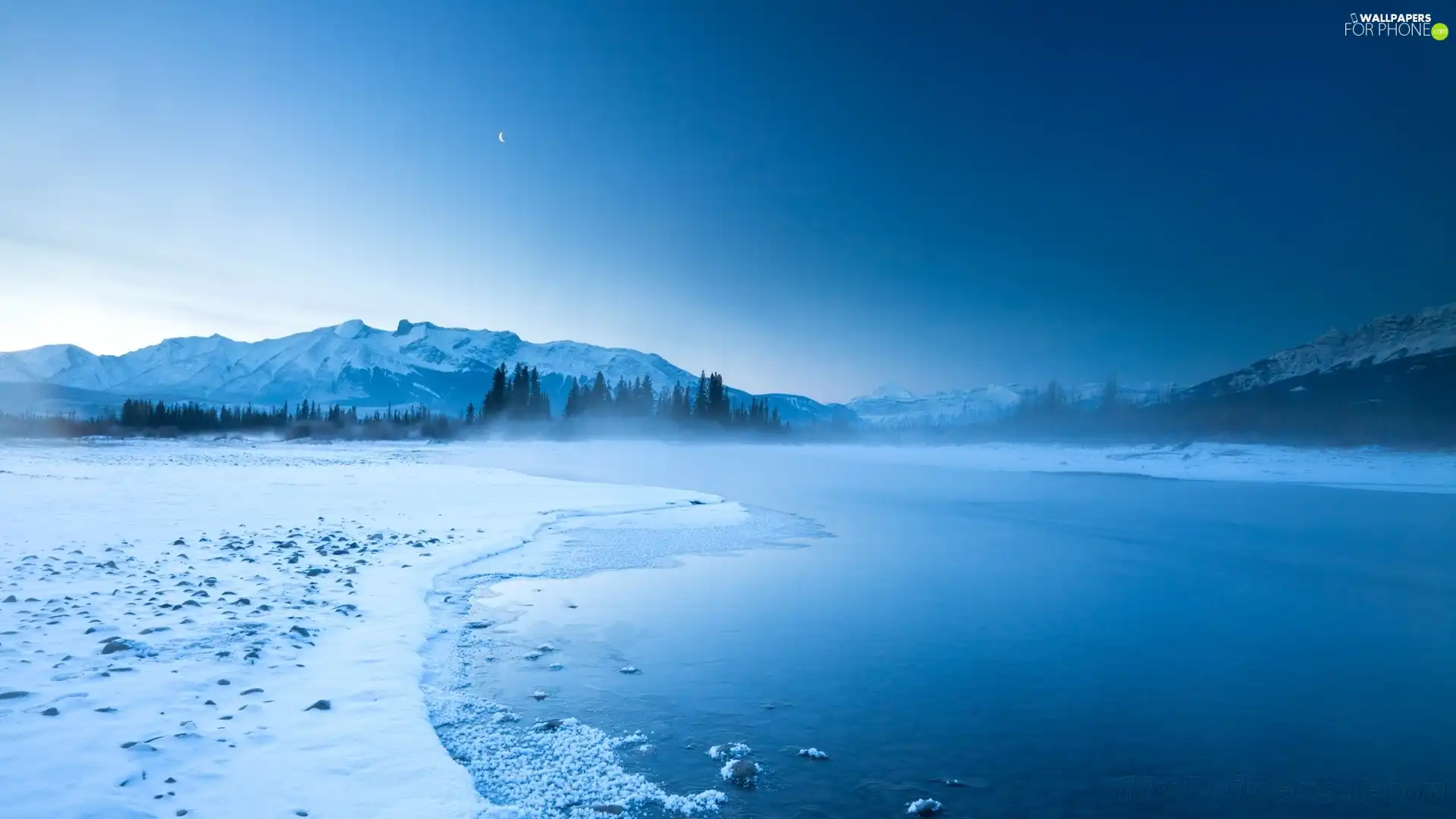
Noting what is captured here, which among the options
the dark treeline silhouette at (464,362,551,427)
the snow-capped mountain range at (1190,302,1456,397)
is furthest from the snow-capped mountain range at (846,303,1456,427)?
the dark treeline silhouette at (464,362,551,427)

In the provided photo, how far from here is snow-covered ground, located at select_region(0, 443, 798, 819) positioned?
551 cm

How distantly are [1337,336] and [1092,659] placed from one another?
549 ft

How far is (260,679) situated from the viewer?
302 inches

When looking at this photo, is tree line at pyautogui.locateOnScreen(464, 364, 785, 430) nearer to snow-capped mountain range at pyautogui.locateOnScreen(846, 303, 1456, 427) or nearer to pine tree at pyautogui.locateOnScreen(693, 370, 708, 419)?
pine tree at pyautogui.locateOnScreen(693, 370, 708, 419)

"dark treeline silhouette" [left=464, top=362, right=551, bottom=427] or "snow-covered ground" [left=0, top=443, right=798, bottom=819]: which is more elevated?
"dark treeline silhouette" [left=464, top=362, right=551, bottom=427]

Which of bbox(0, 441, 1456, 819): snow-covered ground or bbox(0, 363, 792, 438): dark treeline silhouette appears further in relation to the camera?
bbox(0, 363, 792, 438): dark treeline silhouette

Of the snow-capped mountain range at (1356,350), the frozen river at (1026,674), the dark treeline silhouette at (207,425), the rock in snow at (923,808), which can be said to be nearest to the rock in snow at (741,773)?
the frozen river at (1026,674)

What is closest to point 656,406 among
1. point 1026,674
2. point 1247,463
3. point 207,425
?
point 207,425

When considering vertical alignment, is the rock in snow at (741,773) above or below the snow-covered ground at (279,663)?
below

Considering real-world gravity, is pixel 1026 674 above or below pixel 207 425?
below

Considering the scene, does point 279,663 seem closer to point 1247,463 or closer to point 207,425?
point 1247,463

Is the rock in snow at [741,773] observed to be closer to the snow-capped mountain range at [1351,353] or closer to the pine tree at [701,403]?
the snow-capped mountain range at [1351,353]

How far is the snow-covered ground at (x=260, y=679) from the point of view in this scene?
5.51 metres

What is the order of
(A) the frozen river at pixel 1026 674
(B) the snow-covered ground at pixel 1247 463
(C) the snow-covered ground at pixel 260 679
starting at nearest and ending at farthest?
1. (C) the snow-covered ground at pixel 260 679
2. (A) the frozen river at pixel 1026 674
3. (B) the snow-covered ground at pixel 1247 463
